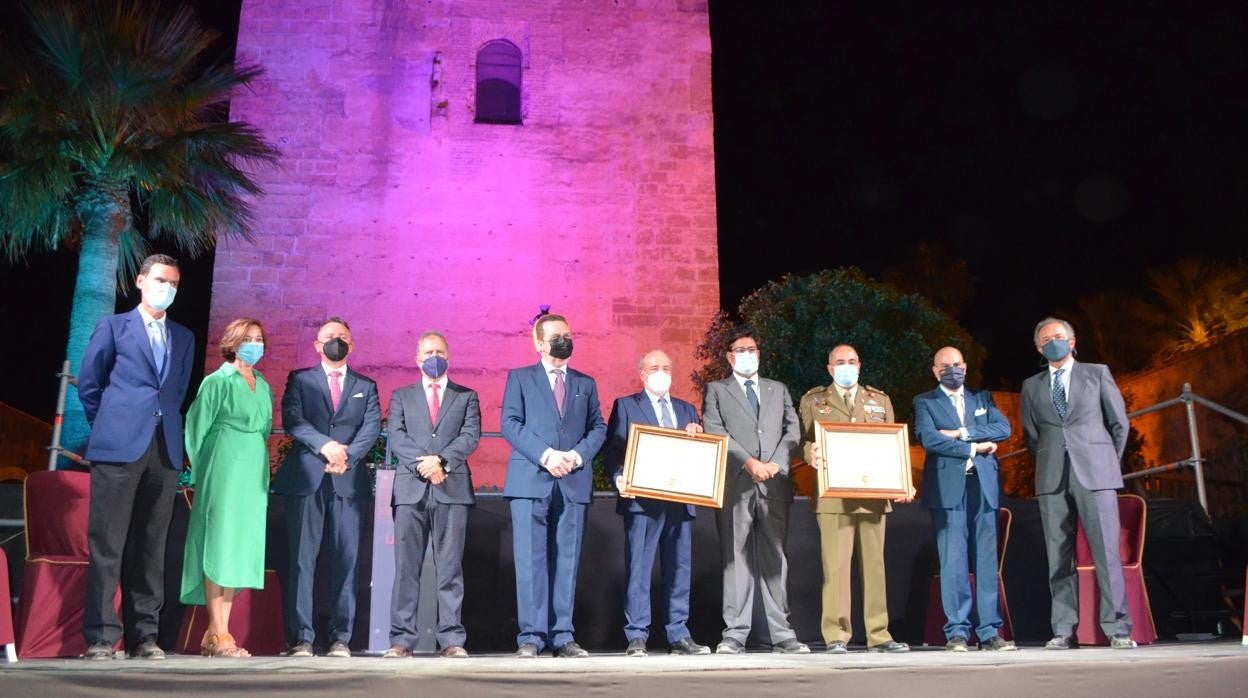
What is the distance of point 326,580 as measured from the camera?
650cm

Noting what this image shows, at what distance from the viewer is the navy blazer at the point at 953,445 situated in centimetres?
583

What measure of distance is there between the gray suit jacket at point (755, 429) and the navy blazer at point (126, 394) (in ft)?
8.73

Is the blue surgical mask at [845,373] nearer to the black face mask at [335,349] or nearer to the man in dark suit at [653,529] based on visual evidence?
the man in dark suit at [653,529]

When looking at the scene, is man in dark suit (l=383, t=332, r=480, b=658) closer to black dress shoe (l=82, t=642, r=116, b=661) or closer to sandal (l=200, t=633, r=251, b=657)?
sandal (l=200, t=633, r=251, b=657)

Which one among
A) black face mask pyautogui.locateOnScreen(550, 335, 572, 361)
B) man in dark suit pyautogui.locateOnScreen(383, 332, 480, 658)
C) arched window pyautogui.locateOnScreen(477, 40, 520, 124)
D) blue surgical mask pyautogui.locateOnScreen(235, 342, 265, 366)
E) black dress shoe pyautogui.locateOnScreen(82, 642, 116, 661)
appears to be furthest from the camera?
arched window pyautogui.locateOnScreen(477, 40, 520, 124)

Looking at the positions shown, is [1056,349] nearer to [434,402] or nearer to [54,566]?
[434,402]

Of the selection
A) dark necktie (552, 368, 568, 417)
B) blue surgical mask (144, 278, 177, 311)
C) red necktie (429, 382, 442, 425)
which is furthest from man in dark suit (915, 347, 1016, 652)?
blue surgical mask (144, 278, 177, 311)

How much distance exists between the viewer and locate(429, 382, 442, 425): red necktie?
562cm

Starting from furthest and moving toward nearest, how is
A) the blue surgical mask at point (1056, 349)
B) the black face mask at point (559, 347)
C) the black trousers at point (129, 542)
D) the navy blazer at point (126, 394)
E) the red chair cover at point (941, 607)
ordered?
1. the red chair cover at point (941, 607)
2. the blue surgical mask at point (1056, 349)
3. the black face mask at point (559, 347)
4. the navy blazer at point (126, 394)
5. the black trousers at point (129, 542)

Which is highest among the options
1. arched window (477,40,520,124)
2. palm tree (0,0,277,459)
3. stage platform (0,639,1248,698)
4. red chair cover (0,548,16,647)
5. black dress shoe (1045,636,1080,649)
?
arched window (477,40,520,124)

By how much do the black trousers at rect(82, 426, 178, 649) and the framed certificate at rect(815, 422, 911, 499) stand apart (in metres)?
3.19

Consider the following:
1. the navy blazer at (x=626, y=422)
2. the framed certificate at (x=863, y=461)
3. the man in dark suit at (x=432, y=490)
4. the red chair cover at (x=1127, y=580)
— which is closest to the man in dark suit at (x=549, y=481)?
the navy blazer at (x=626, y=422)

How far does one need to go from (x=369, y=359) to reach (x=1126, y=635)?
10267mm

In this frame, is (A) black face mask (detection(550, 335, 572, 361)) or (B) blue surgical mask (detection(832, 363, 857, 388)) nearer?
A: (A) black face mask (detection(550, 335, 572, 361))
